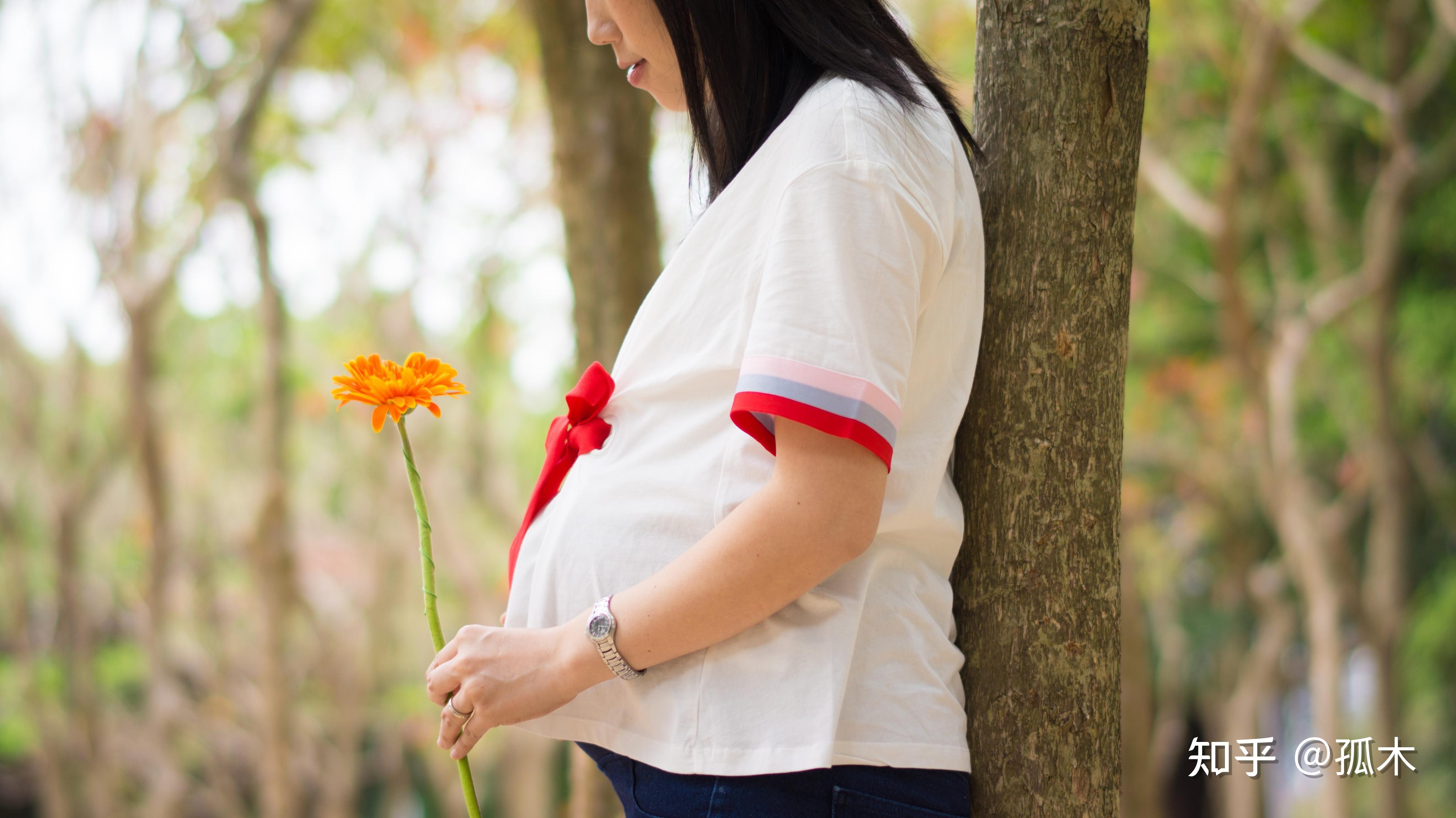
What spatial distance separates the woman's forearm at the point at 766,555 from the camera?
2.73 ft

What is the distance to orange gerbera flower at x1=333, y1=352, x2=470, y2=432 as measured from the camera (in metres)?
0.95

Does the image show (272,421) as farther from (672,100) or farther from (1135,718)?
(672,100)

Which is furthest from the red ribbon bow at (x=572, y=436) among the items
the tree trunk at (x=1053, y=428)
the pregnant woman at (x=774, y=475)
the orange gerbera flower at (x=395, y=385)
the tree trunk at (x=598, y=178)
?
the tree trunk at (x=598, y=178)

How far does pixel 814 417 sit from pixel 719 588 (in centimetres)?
15

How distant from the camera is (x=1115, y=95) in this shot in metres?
1.11

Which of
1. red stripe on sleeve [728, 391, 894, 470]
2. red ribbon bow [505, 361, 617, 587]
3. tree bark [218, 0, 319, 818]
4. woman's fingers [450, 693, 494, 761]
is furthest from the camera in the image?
tree bark [218, 0, 319, 818]

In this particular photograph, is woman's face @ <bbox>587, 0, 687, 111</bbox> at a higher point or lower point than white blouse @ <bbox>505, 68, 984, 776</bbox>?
higher

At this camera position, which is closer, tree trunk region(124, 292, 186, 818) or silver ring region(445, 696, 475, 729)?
silver ring region(445, 696, 475, 729)

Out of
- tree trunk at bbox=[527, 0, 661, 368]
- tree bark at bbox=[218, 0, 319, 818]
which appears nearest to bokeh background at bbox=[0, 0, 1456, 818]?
tree bark at bbox=[218, 0, 319, 818]

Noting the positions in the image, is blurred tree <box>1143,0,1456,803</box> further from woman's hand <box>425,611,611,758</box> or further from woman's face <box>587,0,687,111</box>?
woman's hand <box>425,611,611,758</box>

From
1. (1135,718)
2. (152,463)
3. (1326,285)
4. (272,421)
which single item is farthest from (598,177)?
(1326,285)

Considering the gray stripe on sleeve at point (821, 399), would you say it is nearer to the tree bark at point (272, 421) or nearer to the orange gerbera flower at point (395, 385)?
the orange gerbera flower at point (395, 385)

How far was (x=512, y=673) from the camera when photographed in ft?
2.98

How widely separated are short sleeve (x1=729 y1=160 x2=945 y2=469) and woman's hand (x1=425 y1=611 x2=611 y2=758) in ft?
0.75
